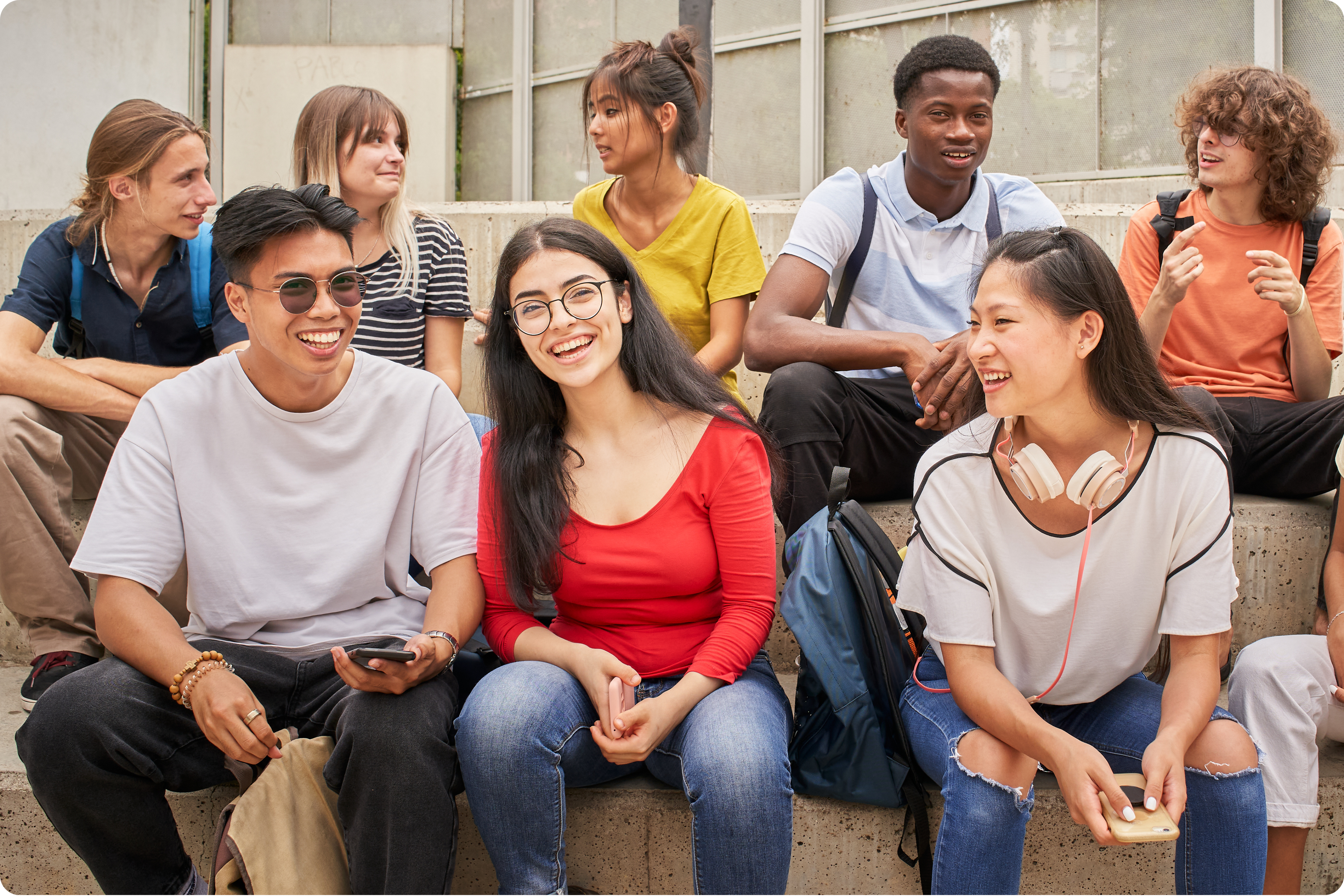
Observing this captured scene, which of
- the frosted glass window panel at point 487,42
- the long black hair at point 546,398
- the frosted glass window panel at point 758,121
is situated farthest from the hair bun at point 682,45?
the frosted glass window panel at point 487,42

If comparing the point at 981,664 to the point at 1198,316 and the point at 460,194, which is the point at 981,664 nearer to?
the point at 1198,316

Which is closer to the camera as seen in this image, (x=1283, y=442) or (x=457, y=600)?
(x=457, y=600)

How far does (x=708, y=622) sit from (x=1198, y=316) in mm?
1851

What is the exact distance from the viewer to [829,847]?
2037 mm

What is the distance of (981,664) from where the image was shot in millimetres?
1767

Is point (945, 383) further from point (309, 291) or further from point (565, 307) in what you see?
point (309, 291)

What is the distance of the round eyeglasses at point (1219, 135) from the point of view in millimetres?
2838

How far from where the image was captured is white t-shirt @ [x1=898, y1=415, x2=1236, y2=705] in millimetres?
1760

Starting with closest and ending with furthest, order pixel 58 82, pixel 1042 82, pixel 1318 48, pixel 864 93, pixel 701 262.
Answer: pixel 701 262, pixel 1318 48, pixel 1042 82, pixel 58 82, pixel 864 93

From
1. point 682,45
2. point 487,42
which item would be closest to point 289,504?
point 682,45

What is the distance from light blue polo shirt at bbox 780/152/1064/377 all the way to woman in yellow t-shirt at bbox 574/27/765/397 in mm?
228

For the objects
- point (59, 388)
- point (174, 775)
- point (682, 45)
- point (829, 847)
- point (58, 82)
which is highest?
point (58, 82)

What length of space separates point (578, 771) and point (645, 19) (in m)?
5.73

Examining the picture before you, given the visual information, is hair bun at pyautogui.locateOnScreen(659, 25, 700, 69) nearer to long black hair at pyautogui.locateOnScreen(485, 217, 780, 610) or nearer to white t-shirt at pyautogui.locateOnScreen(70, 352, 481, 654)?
long black hair at pyautogui.locateOnScreen(485, 217, 780, 610)
